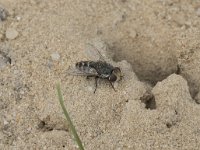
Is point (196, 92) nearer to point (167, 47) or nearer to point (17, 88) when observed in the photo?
point (167, 47)

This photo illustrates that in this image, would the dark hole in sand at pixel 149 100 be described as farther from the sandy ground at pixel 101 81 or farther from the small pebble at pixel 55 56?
the small pebble at pixel 55 56

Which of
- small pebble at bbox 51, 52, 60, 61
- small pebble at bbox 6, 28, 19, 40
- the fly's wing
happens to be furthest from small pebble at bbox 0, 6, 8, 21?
the fly's wing

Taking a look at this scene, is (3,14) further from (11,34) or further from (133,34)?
(133,34)

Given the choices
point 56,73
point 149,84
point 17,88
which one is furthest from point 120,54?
point 17,88

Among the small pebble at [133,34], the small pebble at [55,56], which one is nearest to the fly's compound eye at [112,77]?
the small pebble at [55,56]

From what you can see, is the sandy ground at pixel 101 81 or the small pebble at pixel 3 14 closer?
the sandy ground at pixel 101 81

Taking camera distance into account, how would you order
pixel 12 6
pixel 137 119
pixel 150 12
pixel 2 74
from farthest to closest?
pixel 150 12
pixel 12 6
pixel 2 74
pixel 137 119

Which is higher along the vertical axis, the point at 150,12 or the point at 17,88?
the point at 150,12
